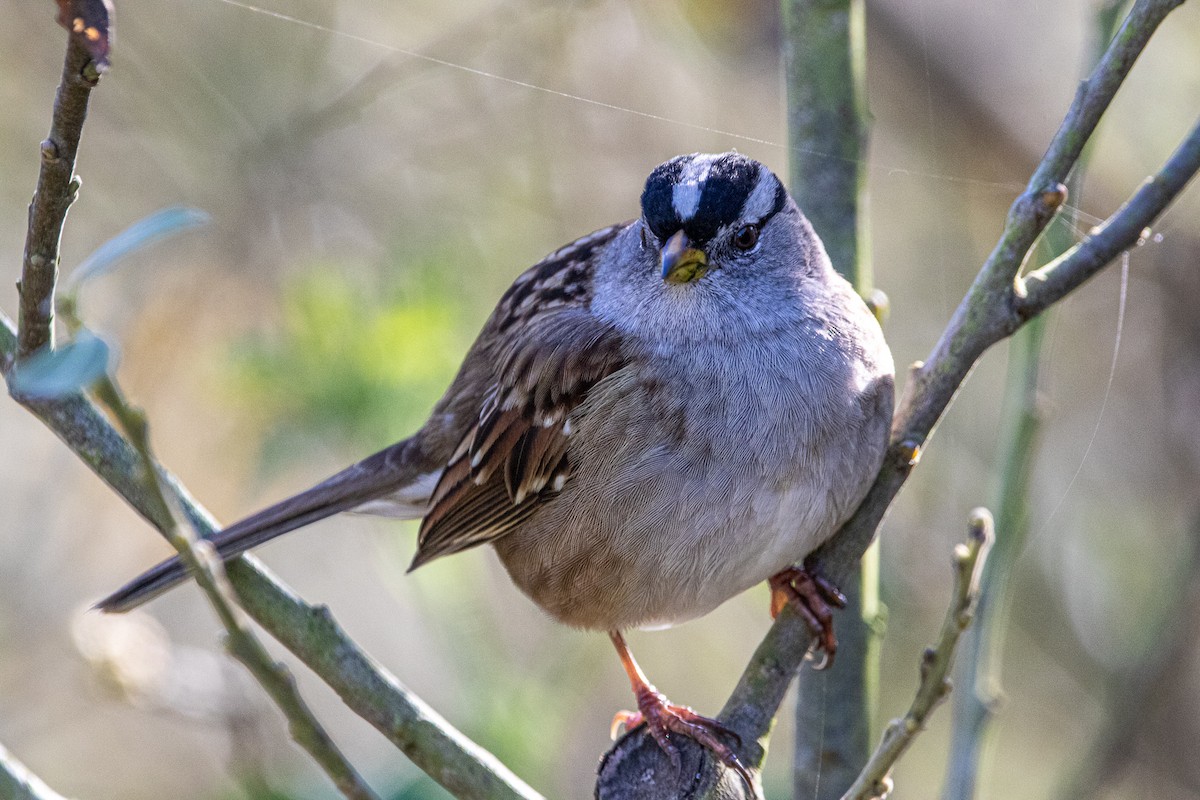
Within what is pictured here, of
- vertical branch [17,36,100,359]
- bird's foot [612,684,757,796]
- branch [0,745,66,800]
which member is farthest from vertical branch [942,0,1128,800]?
vertical branch [17,36,100,359]

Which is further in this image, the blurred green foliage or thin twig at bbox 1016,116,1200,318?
the blurred green foliage

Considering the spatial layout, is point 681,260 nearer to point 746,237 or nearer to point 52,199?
point 746,237

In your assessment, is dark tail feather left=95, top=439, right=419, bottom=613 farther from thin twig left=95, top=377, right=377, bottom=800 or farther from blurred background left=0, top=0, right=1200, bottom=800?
blurred background left=0, top=0, right=1200, bottom=800

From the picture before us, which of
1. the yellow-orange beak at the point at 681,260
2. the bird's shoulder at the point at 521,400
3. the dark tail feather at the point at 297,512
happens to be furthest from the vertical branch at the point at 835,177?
the dark tail feather at the point at 297,512

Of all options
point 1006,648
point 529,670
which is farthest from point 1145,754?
point 529,670

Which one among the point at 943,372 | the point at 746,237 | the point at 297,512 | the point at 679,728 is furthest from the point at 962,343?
the point at 297,512

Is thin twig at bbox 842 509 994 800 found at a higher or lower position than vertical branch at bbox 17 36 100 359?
lower

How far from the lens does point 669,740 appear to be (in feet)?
6.80

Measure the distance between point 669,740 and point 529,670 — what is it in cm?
173

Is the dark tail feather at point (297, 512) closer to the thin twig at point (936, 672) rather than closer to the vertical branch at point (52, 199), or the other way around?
the vertical branch at point (52, 199)

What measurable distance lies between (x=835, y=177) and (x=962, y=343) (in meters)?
0.59

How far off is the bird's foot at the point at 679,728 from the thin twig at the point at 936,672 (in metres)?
0.30

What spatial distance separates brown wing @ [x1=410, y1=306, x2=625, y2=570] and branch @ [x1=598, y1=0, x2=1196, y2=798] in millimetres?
576

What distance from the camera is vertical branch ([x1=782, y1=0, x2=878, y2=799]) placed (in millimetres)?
2461
